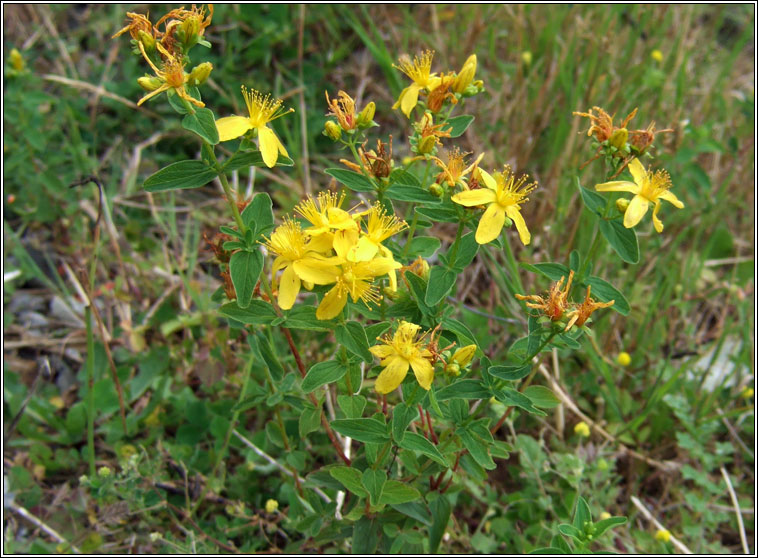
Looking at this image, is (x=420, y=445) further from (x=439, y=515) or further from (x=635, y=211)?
(x=635, y=211)

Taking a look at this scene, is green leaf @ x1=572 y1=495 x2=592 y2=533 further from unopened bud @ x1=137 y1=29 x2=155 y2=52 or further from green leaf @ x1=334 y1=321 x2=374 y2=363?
unopened bud @ x1=137 y1=29 x2=155 y2=52

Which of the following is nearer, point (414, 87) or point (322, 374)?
point (322, 374)

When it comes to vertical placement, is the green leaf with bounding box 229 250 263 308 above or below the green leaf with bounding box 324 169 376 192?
below

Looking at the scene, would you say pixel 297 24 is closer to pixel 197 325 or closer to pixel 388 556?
pixel 197 325

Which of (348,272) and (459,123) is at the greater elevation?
(459,123)

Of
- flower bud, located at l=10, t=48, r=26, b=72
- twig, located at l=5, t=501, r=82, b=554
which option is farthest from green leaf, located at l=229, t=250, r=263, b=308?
flower bud, located at l=10, t=48, r=26, b=72

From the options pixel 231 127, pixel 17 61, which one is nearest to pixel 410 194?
pixel 231 127
